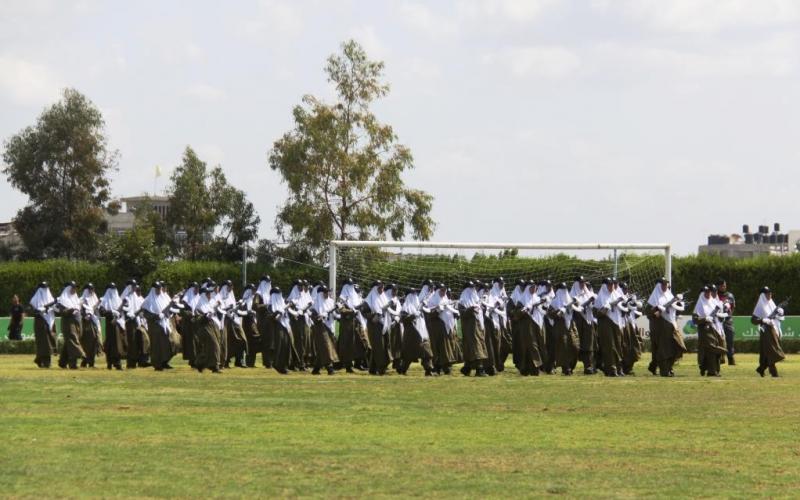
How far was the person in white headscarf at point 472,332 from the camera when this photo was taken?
3450 centimetres

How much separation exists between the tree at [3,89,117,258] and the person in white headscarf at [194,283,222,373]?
46.1 metres

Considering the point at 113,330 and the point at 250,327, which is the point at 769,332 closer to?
the point at 250,327

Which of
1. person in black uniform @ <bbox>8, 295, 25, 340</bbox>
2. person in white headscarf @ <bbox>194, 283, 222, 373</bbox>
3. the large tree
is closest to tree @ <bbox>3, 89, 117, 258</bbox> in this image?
the large tree

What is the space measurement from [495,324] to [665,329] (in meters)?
3.81

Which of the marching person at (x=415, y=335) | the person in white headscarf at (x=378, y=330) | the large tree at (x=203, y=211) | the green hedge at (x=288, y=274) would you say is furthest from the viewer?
the large tree at (x=203, y=211)

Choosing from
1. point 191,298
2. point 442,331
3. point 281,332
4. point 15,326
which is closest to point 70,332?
point 191,298

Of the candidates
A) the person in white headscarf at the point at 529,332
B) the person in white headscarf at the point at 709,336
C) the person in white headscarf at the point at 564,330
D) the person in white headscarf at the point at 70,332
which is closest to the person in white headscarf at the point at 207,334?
the person in white headscarf at the point at 70,332

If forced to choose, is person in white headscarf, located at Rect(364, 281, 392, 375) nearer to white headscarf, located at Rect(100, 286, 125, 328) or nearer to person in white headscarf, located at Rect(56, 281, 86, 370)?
white headscarf, located at Rect(100, 286, 125, 328)

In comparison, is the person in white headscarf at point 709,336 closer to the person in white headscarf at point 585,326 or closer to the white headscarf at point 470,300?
the person in white headscarf at point 585,326

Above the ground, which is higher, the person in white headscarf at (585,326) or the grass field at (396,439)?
the person in white headscarf at (585,326)

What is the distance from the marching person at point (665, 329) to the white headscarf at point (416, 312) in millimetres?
4711

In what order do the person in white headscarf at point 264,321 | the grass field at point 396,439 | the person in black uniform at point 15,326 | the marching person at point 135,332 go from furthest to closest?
the person in black uniform at point 15,326 < the marching person at point 135,332 < the person in white headscarf at point 264,321 < the grass field at point 396,439

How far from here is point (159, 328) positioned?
120ft

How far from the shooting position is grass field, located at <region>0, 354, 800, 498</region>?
14836 millimetres
